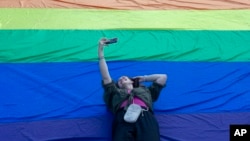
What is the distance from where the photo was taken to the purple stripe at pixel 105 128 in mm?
2123

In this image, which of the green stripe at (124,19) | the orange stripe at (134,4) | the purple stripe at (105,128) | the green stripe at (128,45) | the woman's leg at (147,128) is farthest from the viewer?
the orange stripe at (134,4)

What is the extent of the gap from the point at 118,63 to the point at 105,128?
607 mm

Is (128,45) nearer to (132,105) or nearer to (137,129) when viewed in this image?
(132,105)

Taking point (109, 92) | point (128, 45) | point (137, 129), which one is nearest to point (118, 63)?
point (128, 45)

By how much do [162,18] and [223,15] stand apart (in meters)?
0.52

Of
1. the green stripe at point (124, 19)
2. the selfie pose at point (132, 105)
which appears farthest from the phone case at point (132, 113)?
the green stripe at point (124, 19)

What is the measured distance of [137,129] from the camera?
2.03 meters

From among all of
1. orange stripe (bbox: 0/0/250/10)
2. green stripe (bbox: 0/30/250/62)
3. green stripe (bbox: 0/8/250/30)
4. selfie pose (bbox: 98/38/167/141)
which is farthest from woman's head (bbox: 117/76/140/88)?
orange stripe (bbox: 0/0/250/10)

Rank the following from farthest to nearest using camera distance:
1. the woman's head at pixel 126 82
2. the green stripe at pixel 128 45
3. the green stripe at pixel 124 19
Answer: the green stripe at pixel 124 19 → the green stripe at pixel 128 45 → the woman's head at pixel 126 82

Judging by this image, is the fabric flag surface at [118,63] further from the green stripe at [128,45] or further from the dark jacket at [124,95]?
the dark jacket at [124,95]

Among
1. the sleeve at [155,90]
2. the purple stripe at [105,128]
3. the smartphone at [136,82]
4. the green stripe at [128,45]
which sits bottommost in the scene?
the purple stripe at [105,128]

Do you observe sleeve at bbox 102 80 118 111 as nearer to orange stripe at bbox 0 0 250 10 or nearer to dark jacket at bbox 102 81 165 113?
dark jacket at bbox 102 81 165 113

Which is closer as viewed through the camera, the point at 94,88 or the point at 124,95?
the point at 124,95

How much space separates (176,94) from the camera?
8.02 feet
